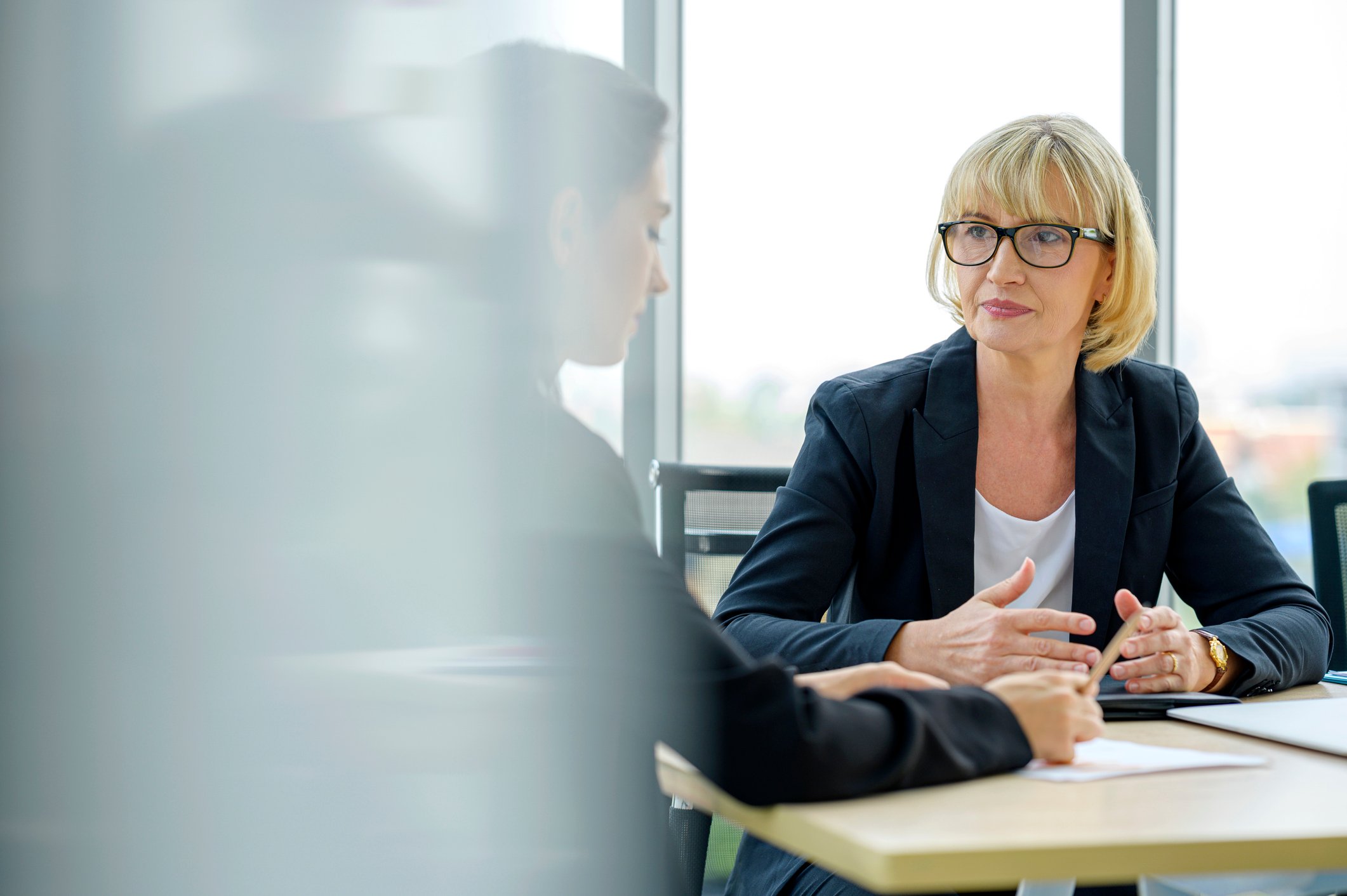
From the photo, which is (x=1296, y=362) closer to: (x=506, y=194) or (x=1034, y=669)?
(x=1034, y=669)

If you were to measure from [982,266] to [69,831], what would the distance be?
55.1 inches

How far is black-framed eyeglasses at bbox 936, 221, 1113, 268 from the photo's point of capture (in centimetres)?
161

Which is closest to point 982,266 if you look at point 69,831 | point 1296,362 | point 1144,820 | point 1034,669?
point 1034,669

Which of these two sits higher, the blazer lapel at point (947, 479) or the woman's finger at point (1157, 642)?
the blazer lapel at point (947, 479)

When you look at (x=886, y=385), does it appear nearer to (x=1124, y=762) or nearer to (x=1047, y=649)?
(x=1047, y=649)

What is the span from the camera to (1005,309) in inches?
63.5

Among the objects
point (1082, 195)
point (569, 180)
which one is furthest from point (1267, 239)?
point (569, 180)

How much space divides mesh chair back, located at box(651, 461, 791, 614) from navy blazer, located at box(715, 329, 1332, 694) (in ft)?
0.61

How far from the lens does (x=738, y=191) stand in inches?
110

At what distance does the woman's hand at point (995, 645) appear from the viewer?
118 centimetres

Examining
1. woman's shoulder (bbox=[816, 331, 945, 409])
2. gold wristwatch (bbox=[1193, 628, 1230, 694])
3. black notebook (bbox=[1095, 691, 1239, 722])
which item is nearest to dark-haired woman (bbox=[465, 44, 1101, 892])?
black notebook (bbox=[1095, 691, 1239, 722])

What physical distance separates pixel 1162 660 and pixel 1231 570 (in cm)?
39

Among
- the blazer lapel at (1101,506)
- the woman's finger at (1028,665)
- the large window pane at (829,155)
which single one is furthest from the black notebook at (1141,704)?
the large window pane at (829,155)

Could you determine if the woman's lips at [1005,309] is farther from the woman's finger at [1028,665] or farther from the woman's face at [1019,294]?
the woman's finger at [1028,665]
